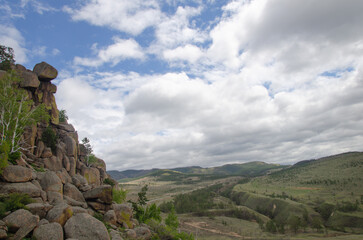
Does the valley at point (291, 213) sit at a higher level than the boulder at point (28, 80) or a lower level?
lower

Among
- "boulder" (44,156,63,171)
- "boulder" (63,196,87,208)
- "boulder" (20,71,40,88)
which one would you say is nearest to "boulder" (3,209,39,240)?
"boulder" (63,196,87,208)

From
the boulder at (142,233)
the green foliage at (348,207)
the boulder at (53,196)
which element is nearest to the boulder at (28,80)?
the boulder at (53,196)

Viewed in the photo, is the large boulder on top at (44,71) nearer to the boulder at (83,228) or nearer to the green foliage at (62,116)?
the green foliage at (62,116)

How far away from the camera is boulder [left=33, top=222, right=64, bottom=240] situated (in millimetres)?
21000

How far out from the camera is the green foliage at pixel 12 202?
71.8 ft

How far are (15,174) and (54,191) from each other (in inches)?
235

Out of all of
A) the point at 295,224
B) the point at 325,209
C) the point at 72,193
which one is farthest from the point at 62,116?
the point at 325,209

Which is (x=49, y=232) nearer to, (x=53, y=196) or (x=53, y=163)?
(x=53, y=196)

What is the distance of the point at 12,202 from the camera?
74.9 feet

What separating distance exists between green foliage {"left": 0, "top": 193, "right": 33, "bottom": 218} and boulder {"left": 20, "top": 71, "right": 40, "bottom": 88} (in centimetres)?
3689

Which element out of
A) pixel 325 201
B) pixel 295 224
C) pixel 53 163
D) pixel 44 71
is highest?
pixel 44 71

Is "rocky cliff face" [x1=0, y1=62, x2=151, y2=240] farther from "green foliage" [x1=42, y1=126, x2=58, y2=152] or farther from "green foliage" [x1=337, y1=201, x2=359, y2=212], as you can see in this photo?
"green foliage" [x1=337, y1=201, x2=359, y2=212]

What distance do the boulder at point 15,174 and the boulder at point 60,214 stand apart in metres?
8.16

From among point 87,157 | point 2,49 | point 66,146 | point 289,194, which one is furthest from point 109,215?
point 289,194
